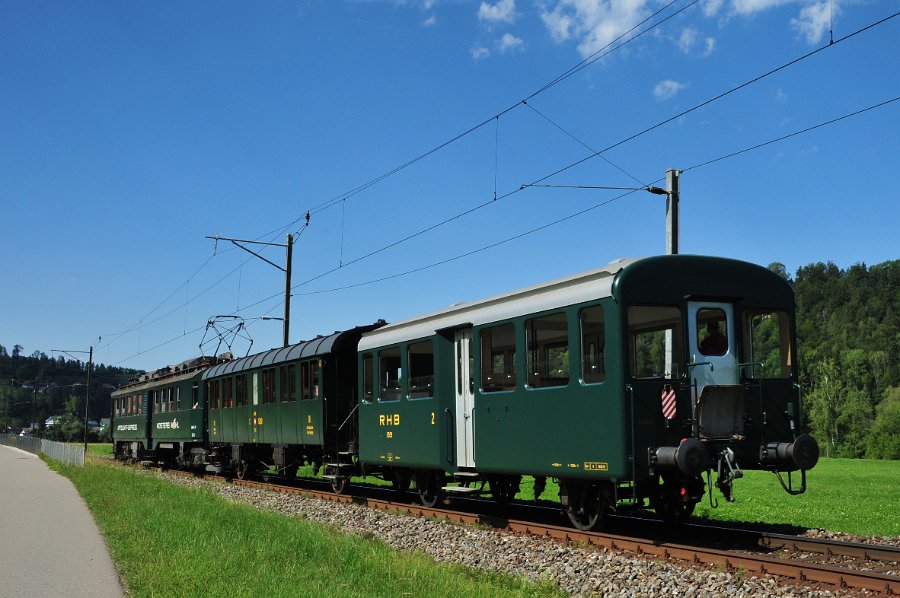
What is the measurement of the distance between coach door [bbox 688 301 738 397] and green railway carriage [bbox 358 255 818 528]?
2cm

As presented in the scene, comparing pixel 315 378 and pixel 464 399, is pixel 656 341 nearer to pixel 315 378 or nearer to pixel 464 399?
pixel 464 399

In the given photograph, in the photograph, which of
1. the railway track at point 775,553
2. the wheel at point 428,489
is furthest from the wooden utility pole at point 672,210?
the wheel at point 428,489

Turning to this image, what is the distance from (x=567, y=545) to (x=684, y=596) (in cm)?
283

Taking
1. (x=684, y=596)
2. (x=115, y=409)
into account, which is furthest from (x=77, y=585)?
(x=115, y=409)

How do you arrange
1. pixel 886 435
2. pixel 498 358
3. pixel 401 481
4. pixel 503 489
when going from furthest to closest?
pixel 886 435 < pixel 401 481 < pixel 503 489 < pixel 498 358

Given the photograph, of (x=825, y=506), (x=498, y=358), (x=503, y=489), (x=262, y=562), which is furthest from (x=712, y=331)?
(x=825, y=506)

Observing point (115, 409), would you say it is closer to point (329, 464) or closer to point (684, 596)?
point (329, 464)

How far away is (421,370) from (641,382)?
531cm

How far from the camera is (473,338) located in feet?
45.7

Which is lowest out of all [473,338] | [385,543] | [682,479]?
[385,543]

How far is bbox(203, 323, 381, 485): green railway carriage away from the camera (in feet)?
Answer: 62.8

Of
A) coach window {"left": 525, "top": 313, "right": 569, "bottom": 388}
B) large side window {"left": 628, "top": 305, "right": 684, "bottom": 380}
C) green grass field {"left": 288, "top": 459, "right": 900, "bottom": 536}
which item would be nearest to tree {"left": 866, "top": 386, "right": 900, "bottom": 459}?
green grass field {"left": 288, "top": 459, "right": 900, "bottom": 536}

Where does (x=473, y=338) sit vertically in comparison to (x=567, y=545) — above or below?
above

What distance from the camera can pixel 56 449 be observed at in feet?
152
